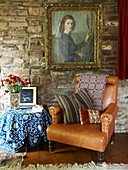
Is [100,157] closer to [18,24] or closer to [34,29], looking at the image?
[34,29]

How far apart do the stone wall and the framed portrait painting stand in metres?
0.12

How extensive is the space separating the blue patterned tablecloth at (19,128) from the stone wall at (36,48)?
71cm

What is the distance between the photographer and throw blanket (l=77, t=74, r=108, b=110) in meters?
2.73

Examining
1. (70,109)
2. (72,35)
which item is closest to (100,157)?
(70,109)

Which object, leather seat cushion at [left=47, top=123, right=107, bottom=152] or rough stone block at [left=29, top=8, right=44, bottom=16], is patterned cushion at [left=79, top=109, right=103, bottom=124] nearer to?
leather seat cushion at [left=47, top=123, right=107, bottom=152]

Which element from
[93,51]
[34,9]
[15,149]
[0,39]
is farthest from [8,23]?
[15,149]

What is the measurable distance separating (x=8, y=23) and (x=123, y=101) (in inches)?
98.4

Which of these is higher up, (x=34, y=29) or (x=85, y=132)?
(x=34, y=29)

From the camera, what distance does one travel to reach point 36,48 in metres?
3.21

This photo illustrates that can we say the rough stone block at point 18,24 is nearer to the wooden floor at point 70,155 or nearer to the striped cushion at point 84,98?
the striped cushion at point 84,98

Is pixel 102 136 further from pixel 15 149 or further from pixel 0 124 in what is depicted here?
pixel 0 124

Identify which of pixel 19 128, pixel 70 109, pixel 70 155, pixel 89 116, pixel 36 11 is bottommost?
pixel 70 155

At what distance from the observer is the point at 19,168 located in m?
2.11

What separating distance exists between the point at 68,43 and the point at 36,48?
58 cm
